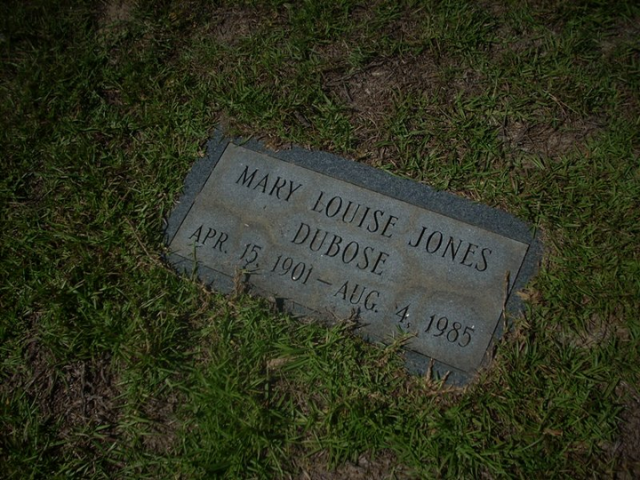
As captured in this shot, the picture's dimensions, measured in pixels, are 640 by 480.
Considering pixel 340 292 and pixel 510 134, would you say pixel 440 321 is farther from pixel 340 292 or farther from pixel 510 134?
pixel 510 134

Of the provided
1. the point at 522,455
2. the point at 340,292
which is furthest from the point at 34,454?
the point at 522,455

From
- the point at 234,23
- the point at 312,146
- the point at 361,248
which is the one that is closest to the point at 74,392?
the point at 361,248

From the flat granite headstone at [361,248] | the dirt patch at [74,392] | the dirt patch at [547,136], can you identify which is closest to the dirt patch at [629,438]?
the flat granite headstone at [361,248]

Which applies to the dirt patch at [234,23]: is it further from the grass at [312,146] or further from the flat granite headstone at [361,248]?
the flat granite headstone at [361,248]

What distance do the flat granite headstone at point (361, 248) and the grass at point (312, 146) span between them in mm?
76

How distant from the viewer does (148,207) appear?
2.56 meters

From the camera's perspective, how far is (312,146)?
103 inches

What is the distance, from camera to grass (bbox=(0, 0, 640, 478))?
208cm

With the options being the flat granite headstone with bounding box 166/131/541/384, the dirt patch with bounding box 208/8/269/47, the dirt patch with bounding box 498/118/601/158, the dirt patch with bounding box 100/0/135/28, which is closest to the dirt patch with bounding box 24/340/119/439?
the flat granite headstone with bounding box 166/131/541/384

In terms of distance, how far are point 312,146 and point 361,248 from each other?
21.9 inches

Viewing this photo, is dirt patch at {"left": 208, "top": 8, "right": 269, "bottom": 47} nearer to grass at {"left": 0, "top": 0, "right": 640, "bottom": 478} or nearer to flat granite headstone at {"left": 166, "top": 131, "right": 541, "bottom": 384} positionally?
grass at {"left": 0, "top": 0, "right": 640, "bottom": 478}

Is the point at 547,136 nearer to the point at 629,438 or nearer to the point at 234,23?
the point at 629,438

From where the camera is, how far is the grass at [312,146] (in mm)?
2076

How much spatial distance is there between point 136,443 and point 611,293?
186 cm
